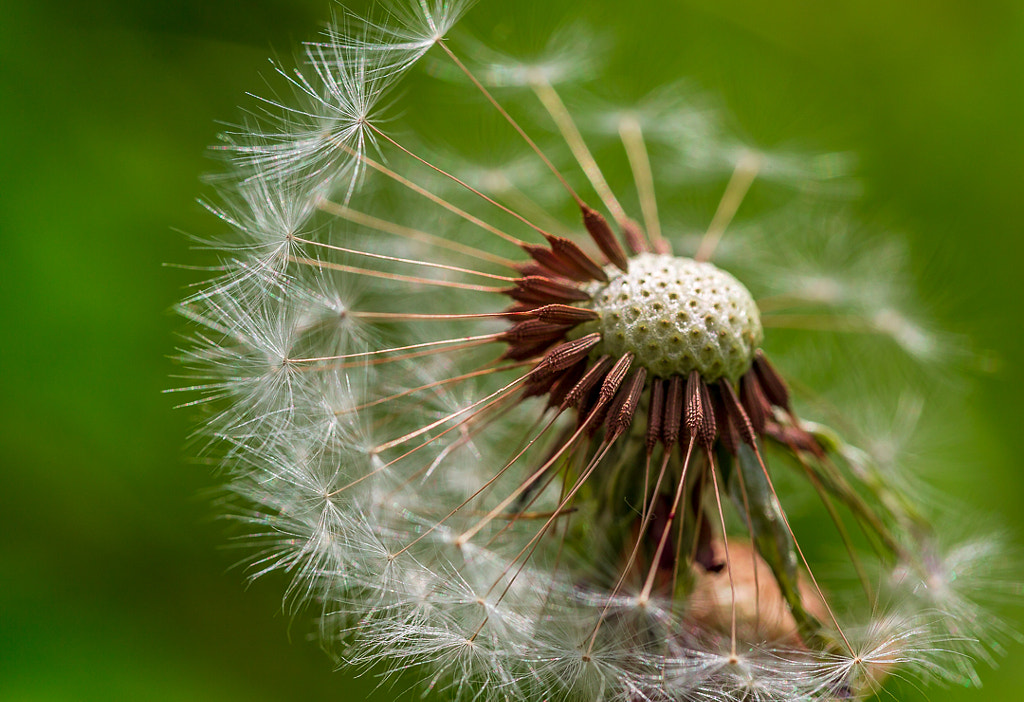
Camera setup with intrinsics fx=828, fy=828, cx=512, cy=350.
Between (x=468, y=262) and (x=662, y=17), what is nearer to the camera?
(x=468, y=262)

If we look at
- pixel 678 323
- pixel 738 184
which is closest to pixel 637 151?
pixel 738 184

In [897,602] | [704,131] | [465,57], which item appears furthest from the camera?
[704,131]

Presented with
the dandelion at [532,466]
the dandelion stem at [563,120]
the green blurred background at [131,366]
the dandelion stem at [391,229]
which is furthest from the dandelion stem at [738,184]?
the dandelion stem at [391,229]

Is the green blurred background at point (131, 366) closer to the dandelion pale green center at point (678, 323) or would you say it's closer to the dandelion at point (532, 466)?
the dandelion at point (532, 466)

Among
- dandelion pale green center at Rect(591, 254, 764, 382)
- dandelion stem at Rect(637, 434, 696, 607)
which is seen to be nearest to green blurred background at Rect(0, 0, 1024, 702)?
dandelion stem at Rect(637, 434, 696, 607)

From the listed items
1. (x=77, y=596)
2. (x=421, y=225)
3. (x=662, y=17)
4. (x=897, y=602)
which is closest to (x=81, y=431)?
(x=77, y=596)

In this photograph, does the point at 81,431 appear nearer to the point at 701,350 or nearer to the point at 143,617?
the point at 143,617

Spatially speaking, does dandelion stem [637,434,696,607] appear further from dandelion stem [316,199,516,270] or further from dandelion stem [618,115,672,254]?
dandelion stem [618,115,672,254]
